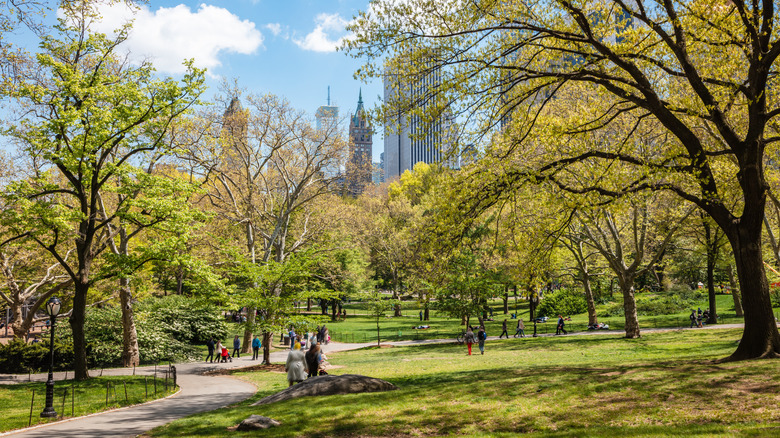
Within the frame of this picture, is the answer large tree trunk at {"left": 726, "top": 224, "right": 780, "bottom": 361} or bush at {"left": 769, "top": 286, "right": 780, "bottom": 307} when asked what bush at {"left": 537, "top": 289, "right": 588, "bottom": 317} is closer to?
bush at {"left": 769, "top": 286, "right": 780, "bottom": 307}

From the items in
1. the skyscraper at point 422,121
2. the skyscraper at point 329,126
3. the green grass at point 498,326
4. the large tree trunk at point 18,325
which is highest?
the skyscraper at point 329,126

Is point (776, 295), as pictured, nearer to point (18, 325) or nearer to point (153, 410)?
point (153, 410)

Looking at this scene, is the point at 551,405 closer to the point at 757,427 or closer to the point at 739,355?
the point at 757,427

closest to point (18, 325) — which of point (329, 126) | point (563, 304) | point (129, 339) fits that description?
point (129, 339)

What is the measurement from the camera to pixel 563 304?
1992 inches

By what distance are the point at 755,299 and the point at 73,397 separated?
17956 millimetres

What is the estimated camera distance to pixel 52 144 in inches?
720

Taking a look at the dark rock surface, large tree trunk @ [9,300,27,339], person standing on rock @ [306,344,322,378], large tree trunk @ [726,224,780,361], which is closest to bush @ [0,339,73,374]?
large tree trunk @ [9,300,27,339]

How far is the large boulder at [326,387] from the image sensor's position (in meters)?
12.6

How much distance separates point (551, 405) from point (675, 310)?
136 feet

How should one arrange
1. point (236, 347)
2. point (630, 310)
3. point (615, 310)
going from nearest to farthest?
point (630, 310)
point (236, 347)
point (615, 310)

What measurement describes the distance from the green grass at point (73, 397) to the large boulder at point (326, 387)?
5.38m

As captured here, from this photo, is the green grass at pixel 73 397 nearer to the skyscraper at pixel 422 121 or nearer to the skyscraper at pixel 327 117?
the skyscraper at pixel 422 121

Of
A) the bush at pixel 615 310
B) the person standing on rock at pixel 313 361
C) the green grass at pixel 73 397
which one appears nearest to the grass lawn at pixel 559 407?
the person standing on rock at pixel 313 361
